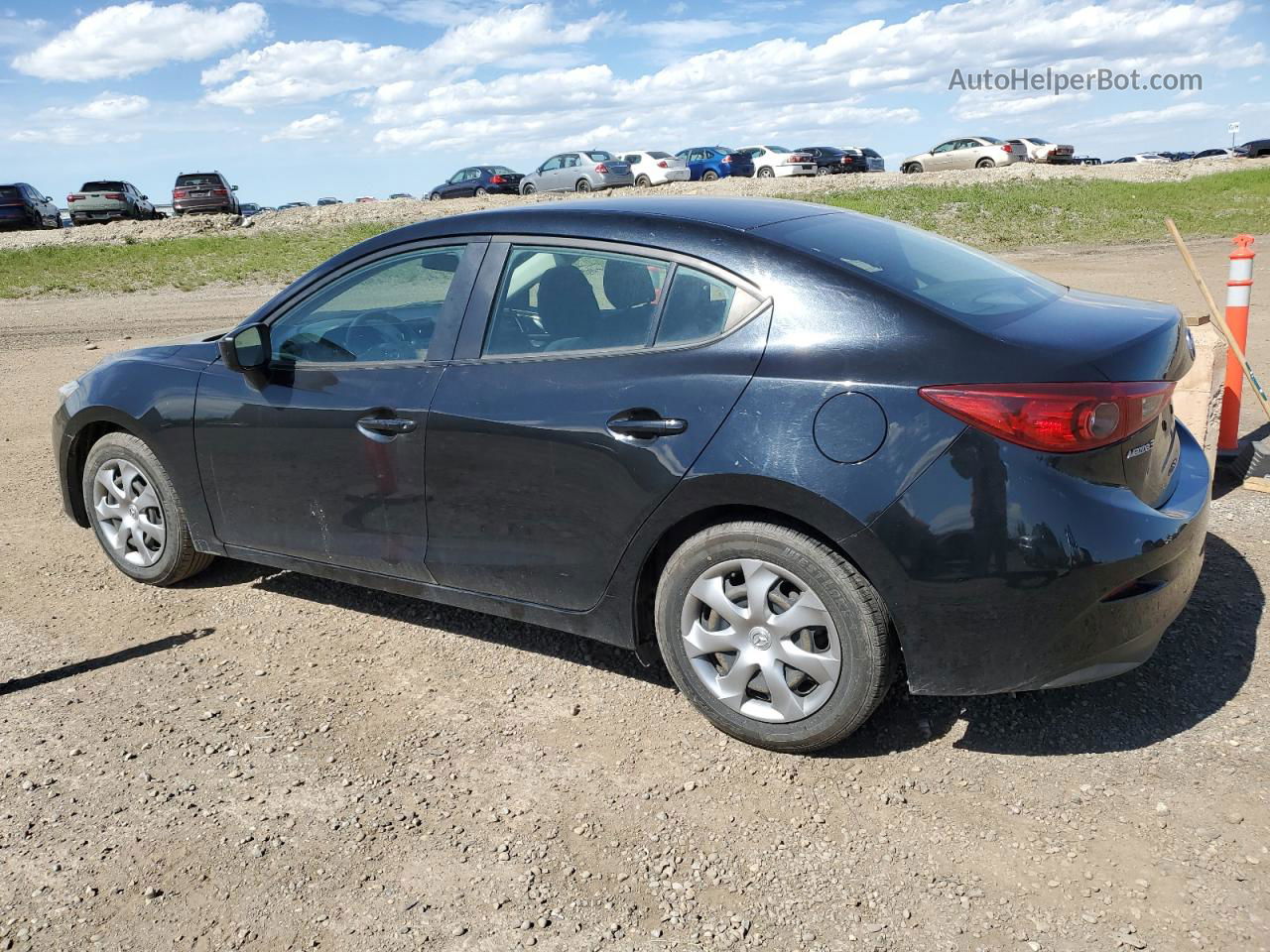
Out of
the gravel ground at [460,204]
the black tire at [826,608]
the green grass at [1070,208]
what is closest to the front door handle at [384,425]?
the black tire at [826,608]

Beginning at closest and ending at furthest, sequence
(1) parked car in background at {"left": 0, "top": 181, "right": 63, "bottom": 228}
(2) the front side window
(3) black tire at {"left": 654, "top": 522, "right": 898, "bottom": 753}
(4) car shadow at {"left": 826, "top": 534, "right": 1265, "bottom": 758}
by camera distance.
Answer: (3) black tire at {"left": 654, "top": 522, "right": 898, "bottom": 753} → (4) car shadow at {"left": 826, "top": 534, "right": 1265, "bottom": 758} → (2) the front side window → (1) parked car in background at {"left": 0, "top": 181, "right": 63, "bottom": 228}

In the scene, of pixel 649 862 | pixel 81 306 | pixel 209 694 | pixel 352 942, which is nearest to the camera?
pixel 352 942

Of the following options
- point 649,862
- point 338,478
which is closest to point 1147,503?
point 649,862

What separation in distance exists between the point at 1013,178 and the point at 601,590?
3084cm

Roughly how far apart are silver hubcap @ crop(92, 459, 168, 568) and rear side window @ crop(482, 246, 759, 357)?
2.05 m

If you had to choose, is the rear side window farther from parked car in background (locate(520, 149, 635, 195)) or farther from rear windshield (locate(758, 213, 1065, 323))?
parked car in background (locate(520, 149, 635, 195))

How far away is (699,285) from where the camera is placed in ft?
11.5

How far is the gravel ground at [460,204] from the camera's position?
29.0 m

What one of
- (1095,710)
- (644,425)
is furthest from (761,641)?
(1095,710)

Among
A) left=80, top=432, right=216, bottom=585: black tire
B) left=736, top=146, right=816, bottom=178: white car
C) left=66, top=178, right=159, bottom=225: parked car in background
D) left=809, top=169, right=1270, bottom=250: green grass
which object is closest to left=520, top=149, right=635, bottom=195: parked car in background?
left=736, top=146, right=816, bottom=178: white car

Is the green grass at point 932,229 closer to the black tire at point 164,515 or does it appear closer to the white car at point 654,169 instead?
the white car at point 654,169

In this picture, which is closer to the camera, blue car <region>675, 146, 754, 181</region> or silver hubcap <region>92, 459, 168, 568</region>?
silver hubcap <region>92, 459, 168, 568</region>

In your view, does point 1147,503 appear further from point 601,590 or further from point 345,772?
point 345,772

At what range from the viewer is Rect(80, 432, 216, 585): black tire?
4.90 m
